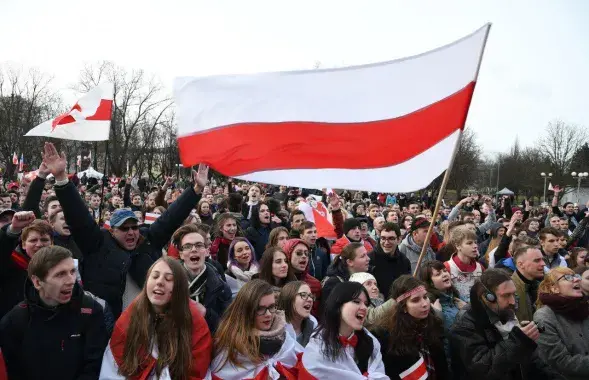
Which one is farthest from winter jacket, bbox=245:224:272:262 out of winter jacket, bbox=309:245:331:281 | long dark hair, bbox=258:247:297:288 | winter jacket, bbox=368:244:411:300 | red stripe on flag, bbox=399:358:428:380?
red stripe on flag, bbox=399:358:428:380

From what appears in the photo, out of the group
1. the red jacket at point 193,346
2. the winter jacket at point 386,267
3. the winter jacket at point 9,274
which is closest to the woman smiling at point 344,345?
the red jacket at point 193,346

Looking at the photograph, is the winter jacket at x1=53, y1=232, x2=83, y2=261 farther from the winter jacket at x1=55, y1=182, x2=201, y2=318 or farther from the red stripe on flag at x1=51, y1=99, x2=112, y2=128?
the red stripe on flag at x1=51, y1=99, x2=112, y2=128

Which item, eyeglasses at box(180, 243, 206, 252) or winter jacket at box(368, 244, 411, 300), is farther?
winter jacket at box(368, 244, 411, 300)

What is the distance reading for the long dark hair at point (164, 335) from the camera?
3.39 m

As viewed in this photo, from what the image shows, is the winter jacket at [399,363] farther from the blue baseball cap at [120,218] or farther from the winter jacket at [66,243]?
the winter jacket at [66,243]

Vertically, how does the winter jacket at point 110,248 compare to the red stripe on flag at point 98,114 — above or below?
below

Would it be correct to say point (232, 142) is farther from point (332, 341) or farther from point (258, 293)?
point (332, 341)

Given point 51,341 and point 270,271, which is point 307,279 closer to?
point 270,271

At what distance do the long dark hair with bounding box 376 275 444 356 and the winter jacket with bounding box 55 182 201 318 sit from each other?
193cm

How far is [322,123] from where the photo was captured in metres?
4.84

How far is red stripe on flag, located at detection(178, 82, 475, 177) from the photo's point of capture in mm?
4691

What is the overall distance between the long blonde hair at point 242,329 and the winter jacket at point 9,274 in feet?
5.62

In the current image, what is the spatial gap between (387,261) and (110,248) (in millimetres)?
3378

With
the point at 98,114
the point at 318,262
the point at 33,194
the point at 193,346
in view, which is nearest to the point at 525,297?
the point at 318,262
